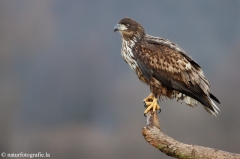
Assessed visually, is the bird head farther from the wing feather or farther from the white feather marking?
the wing feather

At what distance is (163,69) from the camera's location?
4.71 metres

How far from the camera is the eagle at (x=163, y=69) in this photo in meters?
4.61

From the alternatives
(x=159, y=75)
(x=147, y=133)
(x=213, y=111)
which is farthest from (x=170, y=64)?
(x=147, y=133)

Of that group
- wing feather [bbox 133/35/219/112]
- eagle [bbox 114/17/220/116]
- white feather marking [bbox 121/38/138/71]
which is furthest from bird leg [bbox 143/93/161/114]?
white feather marking [bbox 121/38/138/71]

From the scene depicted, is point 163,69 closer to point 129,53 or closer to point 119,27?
point 129,53

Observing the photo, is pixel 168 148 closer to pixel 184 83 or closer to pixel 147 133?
pixel 147 133

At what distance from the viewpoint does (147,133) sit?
382 cm

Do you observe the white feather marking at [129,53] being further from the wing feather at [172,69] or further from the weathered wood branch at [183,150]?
the weathered wood branch at [183,150]

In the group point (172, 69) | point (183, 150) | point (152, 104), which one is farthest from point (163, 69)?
point (183, 150)

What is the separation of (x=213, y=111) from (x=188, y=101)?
399mm

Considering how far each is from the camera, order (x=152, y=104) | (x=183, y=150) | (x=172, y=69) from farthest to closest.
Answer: (x=152, y=104) → (x=172, y=69) → (x=183, y=150)

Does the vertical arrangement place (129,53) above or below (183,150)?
above

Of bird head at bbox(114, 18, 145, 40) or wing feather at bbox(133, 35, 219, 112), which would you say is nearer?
wing feather at bbox(133, 35, 219, 112)

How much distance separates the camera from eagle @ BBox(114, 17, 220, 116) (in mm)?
4613
